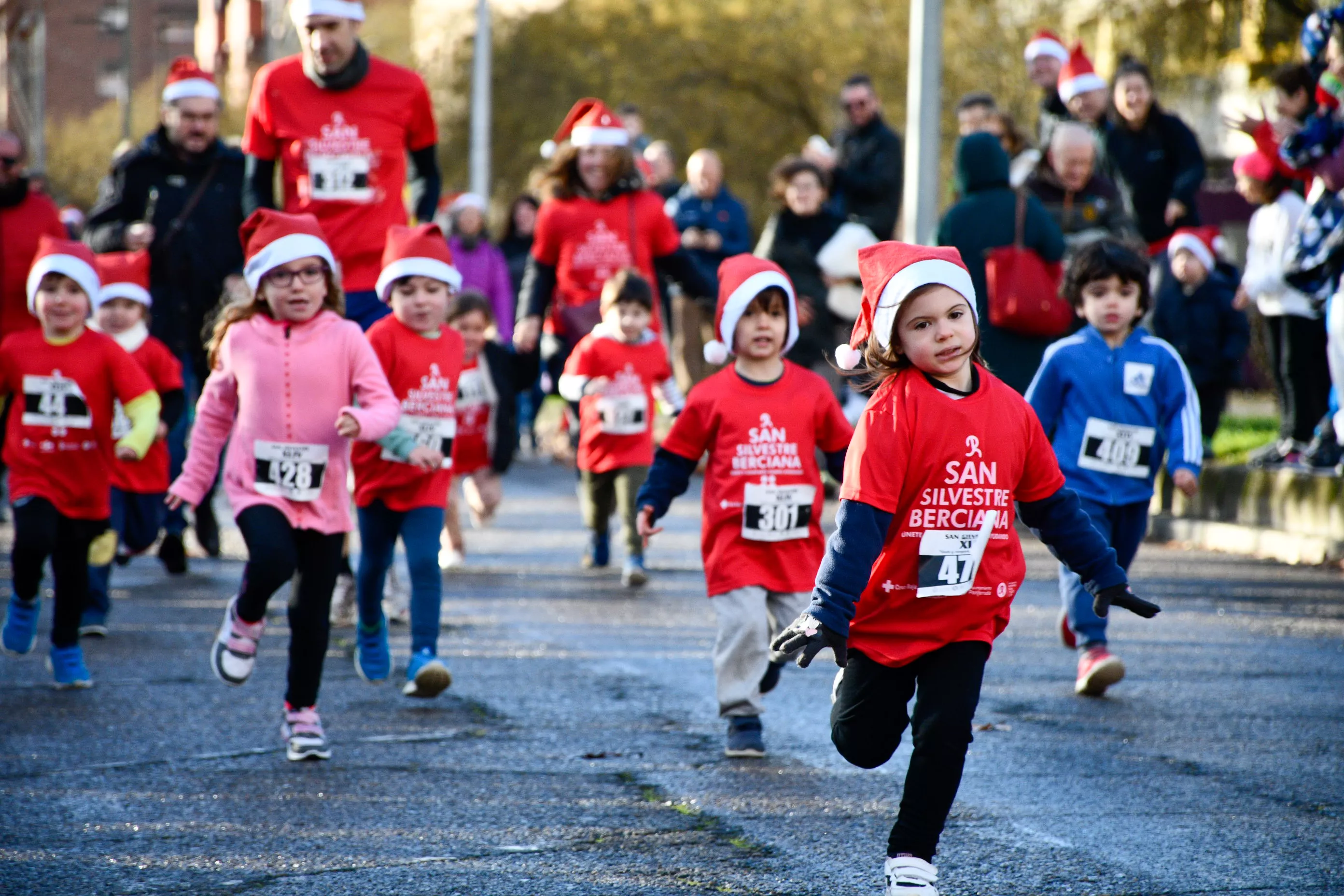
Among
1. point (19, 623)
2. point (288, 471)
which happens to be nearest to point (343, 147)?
point (288, 471)

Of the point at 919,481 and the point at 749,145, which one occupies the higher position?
the point at 749,145

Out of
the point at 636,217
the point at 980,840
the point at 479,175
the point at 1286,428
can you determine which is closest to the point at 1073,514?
the point at 980,840

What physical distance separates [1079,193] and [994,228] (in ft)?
2.55

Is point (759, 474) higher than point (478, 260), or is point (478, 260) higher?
point (478, 260)

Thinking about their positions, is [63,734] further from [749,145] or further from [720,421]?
[749,145]

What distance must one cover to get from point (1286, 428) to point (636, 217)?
4645 millimetres

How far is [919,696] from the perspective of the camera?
4312 mm

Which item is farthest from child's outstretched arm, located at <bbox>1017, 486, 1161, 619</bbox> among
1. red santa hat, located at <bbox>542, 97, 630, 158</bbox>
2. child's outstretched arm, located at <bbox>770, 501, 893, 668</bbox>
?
red santa hat, located at <bbox>542, 97, 630, 158</bbox>

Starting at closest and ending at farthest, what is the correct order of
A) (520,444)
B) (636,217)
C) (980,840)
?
1. (980,840)
2. (636,217)
3. (520,444)

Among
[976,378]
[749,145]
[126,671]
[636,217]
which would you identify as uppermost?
[749,145]

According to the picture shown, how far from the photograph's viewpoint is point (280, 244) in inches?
242

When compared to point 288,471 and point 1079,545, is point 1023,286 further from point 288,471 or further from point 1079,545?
point 1079,545

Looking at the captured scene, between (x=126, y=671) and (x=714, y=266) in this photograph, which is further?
(x=714, y=266)

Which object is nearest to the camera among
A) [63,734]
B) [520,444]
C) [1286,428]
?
[63,734]
